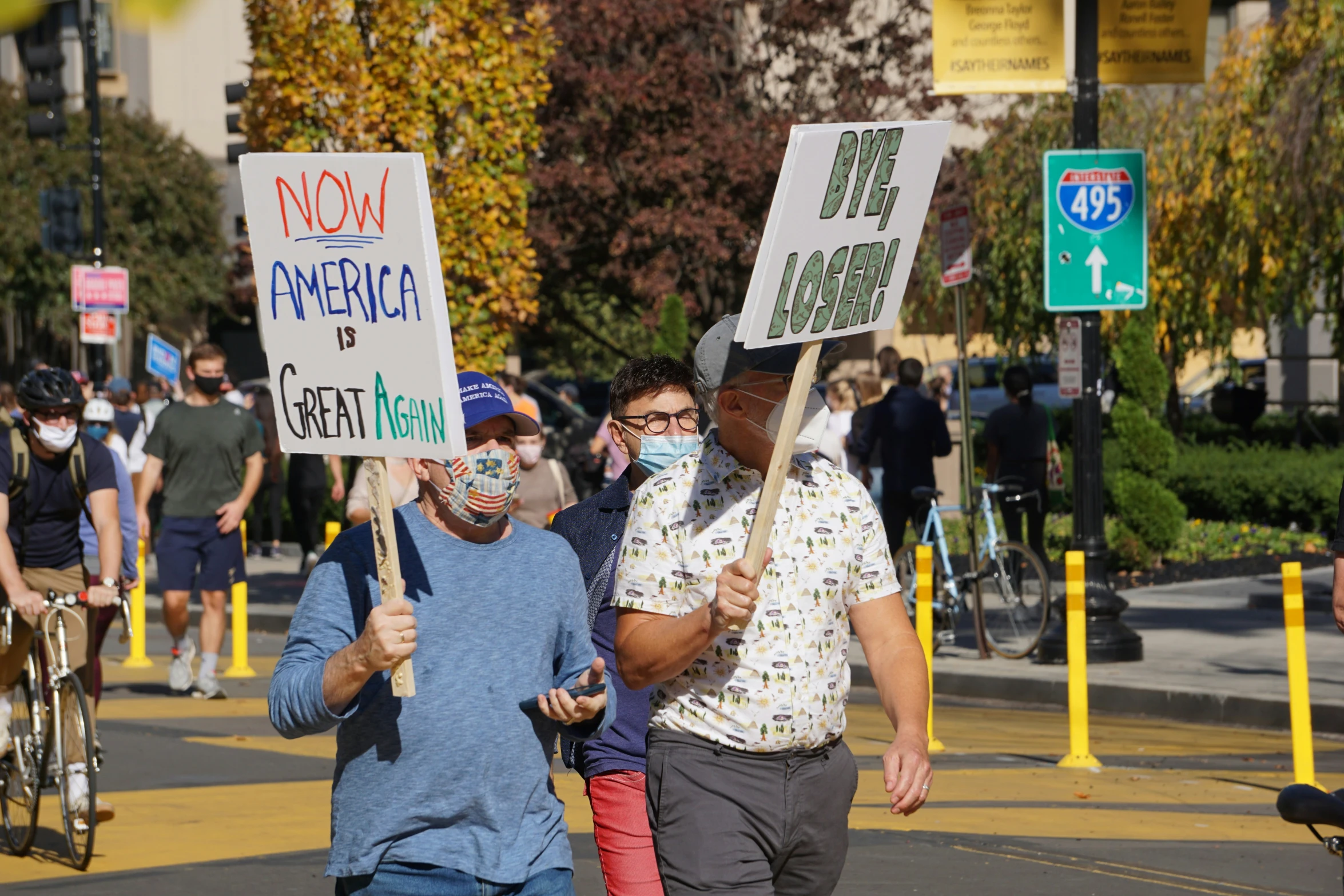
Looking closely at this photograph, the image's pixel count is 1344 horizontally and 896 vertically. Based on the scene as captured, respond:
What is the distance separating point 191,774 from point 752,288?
22.4 ft

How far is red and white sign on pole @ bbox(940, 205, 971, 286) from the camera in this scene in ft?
44.8

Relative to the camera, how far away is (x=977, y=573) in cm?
1343

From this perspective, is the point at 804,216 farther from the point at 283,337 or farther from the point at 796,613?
the point at 283,337

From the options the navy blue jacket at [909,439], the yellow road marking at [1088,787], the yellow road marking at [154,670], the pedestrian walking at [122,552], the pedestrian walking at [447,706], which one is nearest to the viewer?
the pedestrian walking at [447,706]

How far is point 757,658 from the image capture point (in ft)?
13.2

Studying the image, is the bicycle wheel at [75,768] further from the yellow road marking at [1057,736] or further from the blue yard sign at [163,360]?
the blue yard sign at [163,360]

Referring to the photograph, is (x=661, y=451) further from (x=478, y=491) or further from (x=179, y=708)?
(x=179, y=708)

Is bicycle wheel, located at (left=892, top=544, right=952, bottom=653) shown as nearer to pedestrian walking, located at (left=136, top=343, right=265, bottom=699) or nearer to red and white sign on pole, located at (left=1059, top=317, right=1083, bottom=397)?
red and white sign on pole, located at (left=1059, top=317, right=1083, bottom=397)

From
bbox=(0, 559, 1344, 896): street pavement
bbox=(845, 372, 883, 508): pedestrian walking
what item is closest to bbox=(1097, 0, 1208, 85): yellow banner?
bbox=(845, 372, 883, 508): pedestrian walking

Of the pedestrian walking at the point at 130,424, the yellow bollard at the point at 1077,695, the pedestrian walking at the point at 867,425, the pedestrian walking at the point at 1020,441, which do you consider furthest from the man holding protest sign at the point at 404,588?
the pedestrian walking at the point at 130,424

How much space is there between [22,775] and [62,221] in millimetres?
16623

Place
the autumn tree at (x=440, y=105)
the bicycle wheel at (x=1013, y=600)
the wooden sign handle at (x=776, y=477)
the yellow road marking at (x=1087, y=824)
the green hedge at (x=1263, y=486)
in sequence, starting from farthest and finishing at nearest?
the green hedge at (x=1263, y=486)
the autumn tree at (x=440, y=105)
the bicycle wheel at (x=1013, y=600)
the yellow road marking at (x=1087, y=824)
the wooden sign handle at (x=776, y=477)

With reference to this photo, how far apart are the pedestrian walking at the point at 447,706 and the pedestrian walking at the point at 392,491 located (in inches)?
121

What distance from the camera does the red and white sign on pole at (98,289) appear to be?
22406mm
